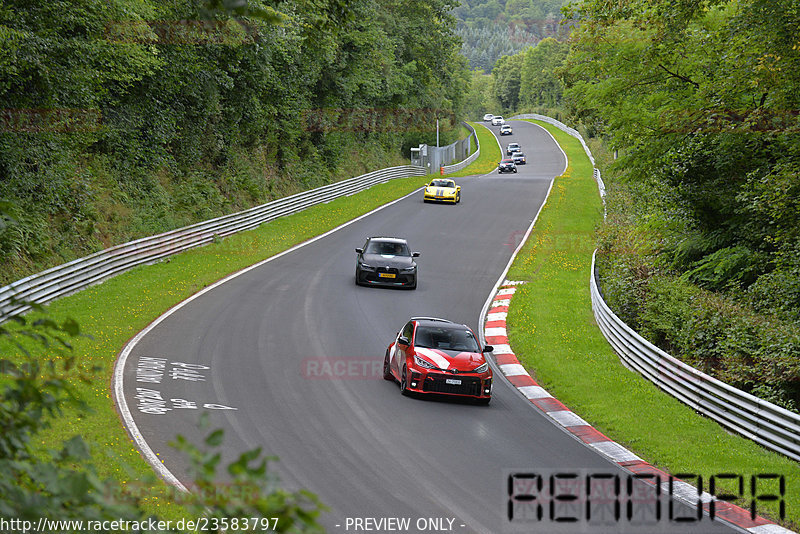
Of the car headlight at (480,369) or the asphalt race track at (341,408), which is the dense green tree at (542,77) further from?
the car headlight at (480,369)

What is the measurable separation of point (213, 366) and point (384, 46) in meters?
43.6

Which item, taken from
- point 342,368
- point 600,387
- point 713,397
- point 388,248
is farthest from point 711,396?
point 388,248

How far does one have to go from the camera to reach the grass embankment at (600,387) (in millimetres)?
11828

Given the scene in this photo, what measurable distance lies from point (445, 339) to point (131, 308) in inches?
379

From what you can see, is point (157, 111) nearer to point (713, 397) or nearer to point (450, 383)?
point (450, 383)

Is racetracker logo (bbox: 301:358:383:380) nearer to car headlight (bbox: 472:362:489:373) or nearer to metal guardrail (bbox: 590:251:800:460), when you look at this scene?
car headlight (bbox: 472:362:489:373)

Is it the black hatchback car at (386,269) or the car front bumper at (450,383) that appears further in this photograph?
the black hatchback car at (386,269)

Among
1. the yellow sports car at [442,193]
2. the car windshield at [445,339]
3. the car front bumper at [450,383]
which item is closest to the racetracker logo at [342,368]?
Answer: the car windshield at [445,339]

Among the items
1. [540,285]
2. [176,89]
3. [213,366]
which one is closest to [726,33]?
Result: [540,285]

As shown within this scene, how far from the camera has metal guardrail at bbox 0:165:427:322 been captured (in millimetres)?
20328

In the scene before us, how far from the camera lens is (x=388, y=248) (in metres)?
26.8

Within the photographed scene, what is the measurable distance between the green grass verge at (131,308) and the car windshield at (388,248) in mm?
4921

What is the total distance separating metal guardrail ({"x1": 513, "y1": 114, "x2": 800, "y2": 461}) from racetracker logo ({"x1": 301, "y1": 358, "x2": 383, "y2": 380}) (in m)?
5.90

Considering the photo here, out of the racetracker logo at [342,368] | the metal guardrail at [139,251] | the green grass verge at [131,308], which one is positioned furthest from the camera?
the metal guardrail at [139,251]
